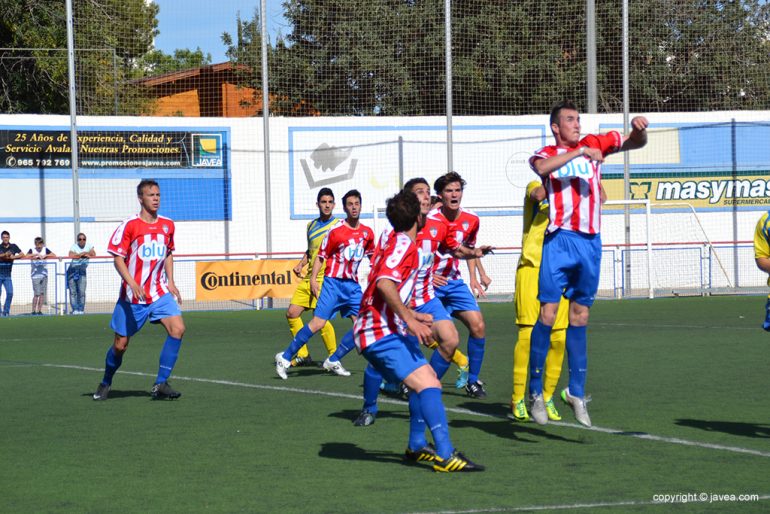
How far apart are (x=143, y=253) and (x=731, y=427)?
5271 millimetres

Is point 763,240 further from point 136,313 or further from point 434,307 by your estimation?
point 136,313

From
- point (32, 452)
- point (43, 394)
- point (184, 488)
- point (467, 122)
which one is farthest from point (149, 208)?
point (467, 122)

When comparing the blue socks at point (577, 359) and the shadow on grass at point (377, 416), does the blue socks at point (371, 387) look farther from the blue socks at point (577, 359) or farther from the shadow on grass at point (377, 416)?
the blue socks at point (577, 359)

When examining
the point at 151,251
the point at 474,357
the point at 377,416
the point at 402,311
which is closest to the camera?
the point at 402,311

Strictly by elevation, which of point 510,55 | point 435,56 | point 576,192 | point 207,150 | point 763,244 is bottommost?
point 763,244

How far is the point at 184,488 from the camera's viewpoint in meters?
6.12

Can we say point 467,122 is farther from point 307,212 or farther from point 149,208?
point 149,208

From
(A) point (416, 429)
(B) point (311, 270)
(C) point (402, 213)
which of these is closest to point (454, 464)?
(A) point (416, 429)

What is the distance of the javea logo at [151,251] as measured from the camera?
993cm

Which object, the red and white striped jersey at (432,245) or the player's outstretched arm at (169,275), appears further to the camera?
the player's outstretched arm at (169,275)

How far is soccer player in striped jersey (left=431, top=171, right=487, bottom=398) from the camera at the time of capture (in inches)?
376

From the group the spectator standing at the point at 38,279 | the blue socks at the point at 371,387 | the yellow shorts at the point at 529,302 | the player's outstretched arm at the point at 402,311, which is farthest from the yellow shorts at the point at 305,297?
the spectator standing at the point at 38,279

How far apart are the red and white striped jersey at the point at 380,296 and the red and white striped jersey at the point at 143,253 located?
3.97 meters

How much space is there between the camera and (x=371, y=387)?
816 cm
